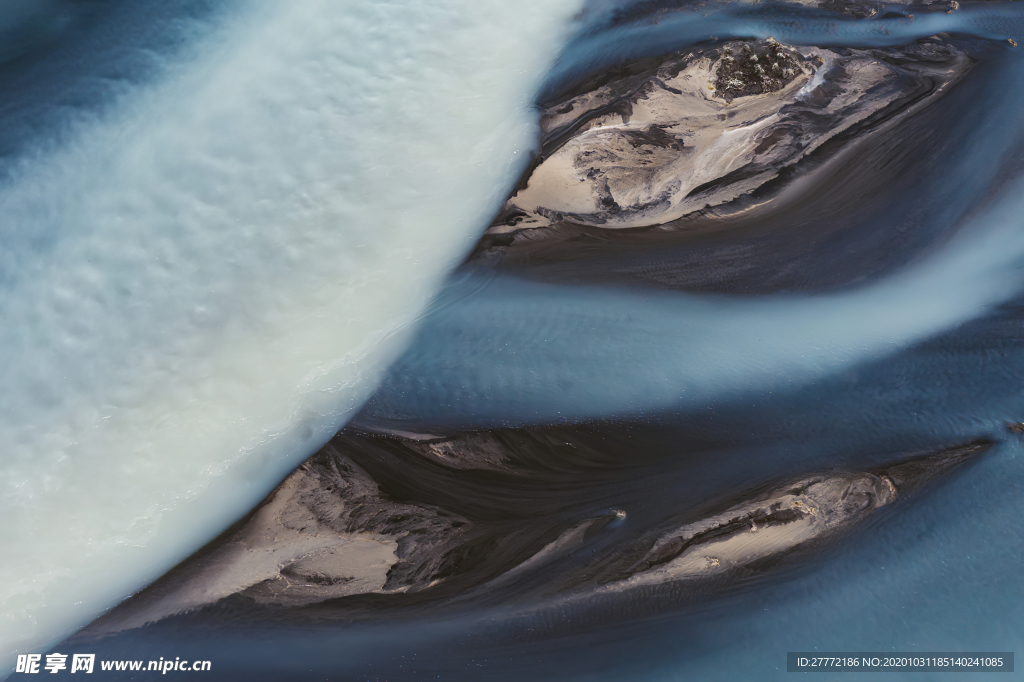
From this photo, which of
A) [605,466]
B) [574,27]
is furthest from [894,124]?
[605,466]

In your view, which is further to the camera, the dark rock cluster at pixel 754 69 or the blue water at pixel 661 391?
the dark rock cluster at pixel 754 69

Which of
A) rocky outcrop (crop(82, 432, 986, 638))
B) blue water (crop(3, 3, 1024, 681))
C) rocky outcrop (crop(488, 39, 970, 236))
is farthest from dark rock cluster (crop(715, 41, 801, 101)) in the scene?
rocky outcrop (crop(82, 432, 986, 638))

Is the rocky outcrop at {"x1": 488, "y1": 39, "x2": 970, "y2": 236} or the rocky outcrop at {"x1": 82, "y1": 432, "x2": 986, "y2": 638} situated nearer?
the rocky outcrop at {"x1": 82, "y1": 432, "x2": 986, "y2": 638}

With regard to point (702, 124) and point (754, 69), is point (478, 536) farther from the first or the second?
point (754, 69)

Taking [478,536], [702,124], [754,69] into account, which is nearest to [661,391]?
[478,536]

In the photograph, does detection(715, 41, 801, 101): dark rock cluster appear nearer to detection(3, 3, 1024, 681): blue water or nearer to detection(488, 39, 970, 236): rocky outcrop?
detection(488, 39, 970, 236): rocky outcrop

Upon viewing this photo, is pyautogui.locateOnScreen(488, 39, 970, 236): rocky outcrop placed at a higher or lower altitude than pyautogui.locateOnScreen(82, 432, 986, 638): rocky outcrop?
higher

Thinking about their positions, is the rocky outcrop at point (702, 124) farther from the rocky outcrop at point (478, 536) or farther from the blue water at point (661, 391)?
the rocky outcrop at point (478, 536)

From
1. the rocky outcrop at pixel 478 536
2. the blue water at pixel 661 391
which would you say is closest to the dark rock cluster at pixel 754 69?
the blue water at pixel 661 391

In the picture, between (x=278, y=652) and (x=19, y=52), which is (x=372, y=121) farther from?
(x=278, y=652)

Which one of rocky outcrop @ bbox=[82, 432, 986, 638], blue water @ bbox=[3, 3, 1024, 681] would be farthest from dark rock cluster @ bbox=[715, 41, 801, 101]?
rocky outcrop @ bbox=[82, 432, 986, 638]

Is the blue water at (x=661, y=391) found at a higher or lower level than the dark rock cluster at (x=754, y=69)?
lower
